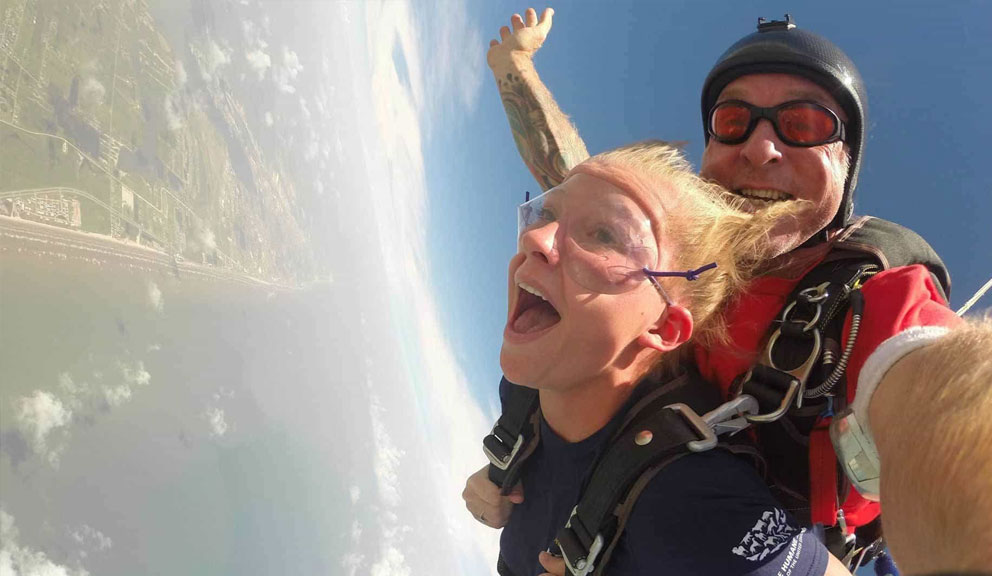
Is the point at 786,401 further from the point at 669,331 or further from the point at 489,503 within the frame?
the point at 489,503

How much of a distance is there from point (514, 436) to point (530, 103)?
169 cm

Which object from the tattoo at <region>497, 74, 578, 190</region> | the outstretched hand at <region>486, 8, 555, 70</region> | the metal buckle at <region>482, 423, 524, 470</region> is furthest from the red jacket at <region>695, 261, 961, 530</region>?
the outstretched hand at <region>486, 8, 555, 70</region>

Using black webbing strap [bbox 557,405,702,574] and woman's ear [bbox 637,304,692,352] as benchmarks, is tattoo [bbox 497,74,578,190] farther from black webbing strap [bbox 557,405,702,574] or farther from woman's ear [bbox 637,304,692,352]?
black webbing strap [bbox 557,405,702,574]

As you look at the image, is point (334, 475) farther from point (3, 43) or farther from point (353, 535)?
point (3, 43)

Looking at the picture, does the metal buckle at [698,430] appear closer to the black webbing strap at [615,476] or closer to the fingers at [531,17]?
the black webbing strap at [615,476]

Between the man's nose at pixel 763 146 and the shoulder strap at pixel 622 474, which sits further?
the man's nose at pixel 763 146

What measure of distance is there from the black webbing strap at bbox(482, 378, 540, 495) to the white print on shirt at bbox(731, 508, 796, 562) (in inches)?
26.7

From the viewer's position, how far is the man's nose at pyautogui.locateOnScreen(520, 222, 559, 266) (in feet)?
4.02

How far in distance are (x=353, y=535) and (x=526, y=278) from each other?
5785 centimetres

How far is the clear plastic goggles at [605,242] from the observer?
1.20m

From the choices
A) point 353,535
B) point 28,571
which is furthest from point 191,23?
point 353,535

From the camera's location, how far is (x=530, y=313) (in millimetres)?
1352

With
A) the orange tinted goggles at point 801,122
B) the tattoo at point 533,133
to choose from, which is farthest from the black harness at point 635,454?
the tattoo at point 533,133

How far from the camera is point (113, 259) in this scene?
28906mm
